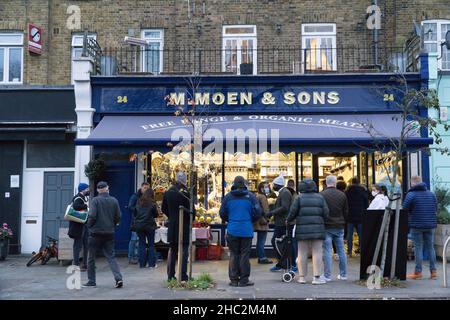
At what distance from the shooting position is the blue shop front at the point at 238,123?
1330cm

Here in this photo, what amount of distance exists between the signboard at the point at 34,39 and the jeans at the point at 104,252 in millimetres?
8476

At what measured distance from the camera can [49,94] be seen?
14.8 metres

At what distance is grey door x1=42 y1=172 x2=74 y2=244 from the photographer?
1495 centimetres

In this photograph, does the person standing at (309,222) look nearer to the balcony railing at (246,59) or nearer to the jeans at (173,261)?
the jeans at (173,261)

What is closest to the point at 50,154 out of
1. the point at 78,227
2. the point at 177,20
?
the point at 78,227

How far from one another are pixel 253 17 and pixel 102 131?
5964mm

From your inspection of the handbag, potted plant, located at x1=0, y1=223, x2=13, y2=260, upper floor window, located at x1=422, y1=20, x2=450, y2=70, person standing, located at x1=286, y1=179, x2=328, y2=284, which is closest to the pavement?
person standing, located at x1=286, y1=179, x2=328, y2=284

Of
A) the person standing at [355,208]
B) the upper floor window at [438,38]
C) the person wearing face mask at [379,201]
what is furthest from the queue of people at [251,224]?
the upper floor window at [438,38]

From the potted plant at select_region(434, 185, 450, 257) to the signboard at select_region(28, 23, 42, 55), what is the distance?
11599 millimetres

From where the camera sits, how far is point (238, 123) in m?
13.6

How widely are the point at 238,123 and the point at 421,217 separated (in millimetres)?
5246

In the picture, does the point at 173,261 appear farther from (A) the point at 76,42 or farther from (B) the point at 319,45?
(A) the point at 76,42
